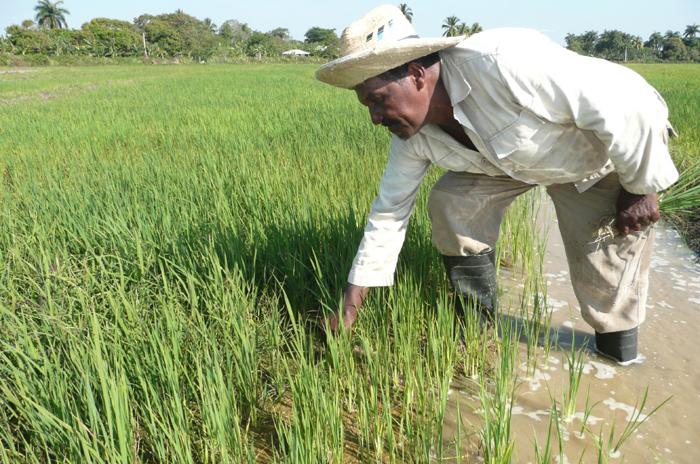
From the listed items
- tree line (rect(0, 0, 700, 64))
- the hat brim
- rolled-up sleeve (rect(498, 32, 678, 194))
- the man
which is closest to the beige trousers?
A: the man

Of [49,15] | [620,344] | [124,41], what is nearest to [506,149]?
[620,344]

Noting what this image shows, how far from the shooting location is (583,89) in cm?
121

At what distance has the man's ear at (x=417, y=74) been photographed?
129cm

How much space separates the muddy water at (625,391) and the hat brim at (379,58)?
0.84 meters

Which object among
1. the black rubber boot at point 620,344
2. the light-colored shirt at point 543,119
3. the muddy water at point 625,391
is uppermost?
the light-colored shirt at point 543,119

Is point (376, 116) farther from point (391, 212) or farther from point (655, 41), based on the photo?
point (655, 41)

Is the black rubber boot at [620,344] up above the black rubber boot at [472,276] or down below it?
below

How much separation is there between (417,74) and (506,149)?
0.32 meters

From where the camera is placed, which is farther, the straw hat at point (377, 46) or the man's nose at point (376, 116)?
the man's nose at point (376, 116)

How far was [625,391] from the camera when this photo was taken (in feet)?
5.18

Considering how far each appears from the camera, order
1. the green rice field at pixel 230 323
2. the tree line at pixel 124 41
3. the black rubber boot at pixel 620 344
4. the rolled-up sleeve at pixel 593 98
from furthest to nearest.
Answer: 1. the tree line at pixel 124 41
2. the black rubber boot at pixel 620 344
3. the rolled-up sleeve at pixel 593 98
4. the green rice field at pixel 230 323

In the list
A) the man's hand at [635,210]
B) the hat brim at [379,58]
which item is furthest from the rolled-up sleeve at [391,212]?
the man's hand at [635,210]

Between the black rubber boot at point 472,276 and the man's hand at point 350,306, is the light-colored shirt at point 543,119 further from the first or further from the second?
the black rubber boot at point 472,276

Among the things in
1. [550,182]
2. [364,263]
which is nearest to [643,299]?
[550,182]
